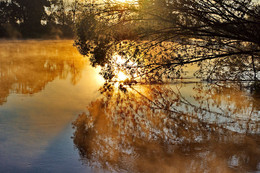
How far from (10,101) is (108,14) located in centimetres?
439

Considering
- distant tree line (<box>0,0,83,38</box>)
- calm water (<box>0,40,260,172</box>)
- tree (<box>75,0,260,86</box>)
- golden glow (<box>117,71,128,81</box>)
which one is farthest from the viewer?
distant tree line (<box>0,0,83,38</box>)

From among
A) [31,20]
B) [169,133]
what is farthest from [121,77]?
[31,20]

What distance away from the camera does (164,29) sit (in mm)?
11047

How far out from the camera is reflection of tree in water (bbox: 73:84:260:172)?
6.71 meters

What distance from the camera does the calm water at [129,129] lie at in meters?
6.66

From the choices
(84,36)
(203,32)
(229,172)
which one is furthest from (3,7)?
(229,172)

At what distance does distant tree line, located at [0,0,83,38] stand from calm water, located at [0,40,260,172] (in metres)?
35.6

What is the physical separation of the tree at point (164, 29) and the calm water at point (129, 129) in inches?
56.0

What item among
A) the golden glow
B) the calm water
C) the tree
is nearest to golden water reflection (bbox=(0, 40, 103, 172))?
the calm water

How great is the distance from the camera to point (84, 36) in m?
12.1

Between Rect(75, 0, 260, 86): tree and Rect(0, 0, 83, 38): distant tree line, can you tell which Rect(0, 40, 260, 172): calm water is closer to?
Rect(75, 0, 260, 86): tree

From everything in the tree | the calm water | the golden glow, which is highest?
the tree

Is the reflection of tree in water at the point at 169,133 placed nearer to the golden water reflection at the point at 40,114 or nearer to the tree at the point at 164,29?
the golden water reflection at the point at 40,114

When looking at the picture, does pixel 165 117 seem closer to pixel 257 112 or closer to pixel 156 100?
pixel 156 100
